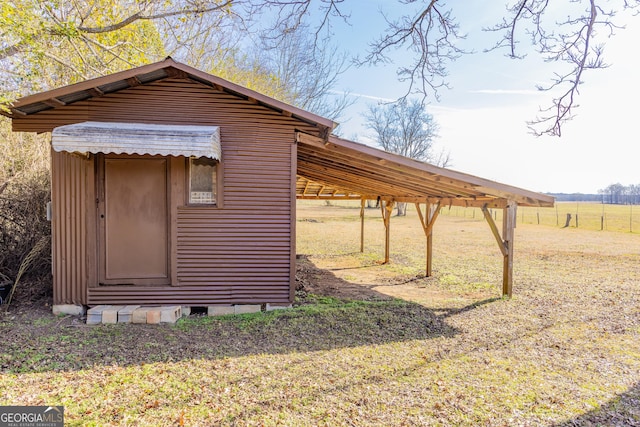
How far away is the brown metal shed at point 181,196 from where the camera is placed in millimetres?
5410

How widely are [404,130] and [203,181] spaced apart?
3408cm

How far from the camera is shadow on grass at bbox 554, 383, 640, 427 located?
2.96 metres

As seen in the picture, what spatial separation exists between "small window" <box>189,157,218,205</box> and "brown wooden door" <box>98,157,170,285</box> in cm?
39

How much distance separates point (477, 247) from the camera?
15.0 metres

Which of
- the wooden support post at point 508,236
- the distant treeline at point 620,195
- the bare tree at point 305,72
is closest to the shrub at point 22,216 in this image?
the wooden support post at point 508,236

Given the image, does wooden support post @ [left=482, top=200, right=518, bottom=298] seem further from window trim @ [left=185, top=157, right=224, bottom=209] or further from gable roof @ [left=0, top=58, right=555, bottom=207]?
window trim @ [left=185, top=157, right=224, bottom=209]

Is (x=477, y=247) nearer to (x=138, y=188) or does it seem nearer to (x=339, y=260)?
(x=339, y=260)

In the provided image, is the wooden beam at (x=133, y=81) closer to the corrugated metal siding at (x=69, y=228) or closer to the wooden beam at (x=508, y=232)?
the corrugated metal siding at (x=69, y=228)

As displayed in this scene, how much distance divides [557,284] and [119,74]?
9.17 m

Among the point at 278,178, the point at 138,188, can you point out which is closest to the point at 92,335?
the point at 138,188

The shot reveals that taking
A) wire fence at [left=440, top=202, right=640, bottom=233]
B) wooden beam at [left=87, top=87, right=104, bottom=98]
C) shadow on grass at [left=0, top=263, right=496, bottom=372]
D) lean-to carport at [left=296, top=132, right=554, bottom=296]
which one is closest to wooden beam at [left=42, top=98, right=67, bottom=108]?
wooden beam at [left=87, top=87, right=104, bottom=98]

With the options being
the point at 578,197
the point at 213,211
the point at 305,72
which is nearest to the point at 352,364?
the point at 213,211

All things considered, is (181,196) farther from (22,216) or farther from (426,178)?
(426,178)

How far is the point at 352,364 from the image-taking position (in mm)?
3967
